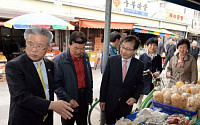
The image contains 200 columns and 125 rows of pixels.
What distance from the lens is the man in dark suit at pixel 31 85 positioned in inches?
52.5

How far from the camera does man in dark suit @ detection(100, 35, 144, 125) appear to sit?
7.31 feet

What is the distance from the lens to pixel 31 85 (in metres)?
1.49

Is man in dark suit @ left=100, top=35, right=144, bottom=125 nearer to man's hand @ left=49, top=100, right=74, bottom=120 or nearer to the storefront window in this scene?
man's hand @ left=49, top=100, right=74, bottom=120

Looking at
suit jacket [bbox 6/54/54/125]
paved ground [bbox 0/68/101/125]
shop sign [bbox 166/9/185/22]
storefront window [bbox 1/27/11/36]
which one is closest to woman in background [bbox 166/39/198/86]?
suit jacket [bbox 6/54/54/125]

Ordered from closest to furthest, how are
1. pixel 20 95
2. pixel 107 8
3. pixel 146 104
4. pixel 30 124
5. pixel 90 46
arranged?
pixel 20 95 < pixel 30 124 < pixel 107 8 < pixel 146 104 < pixel 90 46

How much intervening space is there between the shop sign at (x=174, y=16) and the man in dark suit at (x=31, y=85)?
14.8m

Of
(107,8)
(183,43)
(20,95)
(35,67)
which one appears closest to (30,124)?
(20,95)

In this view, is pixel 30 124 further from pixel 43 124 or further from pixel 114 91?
pixel 114 91

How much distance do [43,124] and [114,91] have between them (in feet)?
3.36

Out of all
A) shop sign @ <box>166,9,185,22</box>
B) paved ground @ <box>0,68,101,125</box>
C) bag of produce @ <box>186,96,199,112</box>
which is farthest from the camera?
shop sign @ <box>166,9,185,22</box>

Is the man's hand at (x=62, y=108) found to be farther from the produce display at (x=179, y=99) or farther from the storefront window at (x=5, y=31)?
the storefront window at (x=5, y=31)

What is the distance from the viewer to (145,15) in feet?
40.9

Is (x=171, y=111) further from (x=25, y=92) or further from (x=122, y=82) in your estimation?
(x=25, y=92)

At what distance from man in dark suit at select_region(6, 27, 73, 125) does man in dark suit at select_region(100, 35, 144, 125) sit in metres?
0.92
